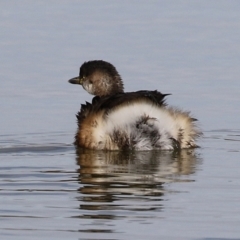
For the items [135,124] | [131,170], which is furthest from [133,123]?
[131,170]

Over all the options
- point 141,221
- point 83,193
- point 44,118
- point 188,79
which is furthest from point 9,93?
point 141,221

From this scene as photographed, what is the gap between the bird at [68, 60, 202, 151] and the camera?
342 inches

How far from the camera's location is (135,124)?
8680 millimetres

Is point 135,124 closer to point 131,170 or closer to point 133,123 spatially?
point 133,123

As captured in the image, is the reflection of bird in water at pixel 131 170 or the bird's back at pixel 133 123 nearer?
the reflection of bird in water at pixel 131 170

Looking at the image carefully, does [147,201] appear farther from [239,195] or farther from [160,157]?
[160,157]

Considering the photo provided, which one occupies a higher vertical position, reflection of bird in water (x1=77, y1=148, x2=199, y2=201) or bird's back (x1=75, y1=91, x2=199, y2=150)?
bird's back (x1=75, y1=91, x2=199, y2=150)

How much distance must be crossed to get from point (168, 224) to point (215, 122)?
4.44 metres

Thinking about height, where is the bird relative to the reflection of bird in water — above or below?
above

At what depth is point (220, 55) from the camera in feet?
44.5

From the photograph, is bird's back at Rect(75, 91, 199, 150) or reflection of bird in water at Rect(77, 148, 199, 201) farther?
bird's back at Rect(75, 91, 199, 150)

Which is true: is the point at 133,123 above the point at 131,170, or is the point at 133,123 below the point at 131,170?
above

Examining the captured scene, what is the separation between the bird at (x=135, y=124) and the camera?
28.5 ft

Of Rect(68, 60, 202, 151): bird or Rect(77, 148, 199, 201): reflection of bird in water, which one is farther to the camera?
Rect(68, 60, 202, 151): bird
